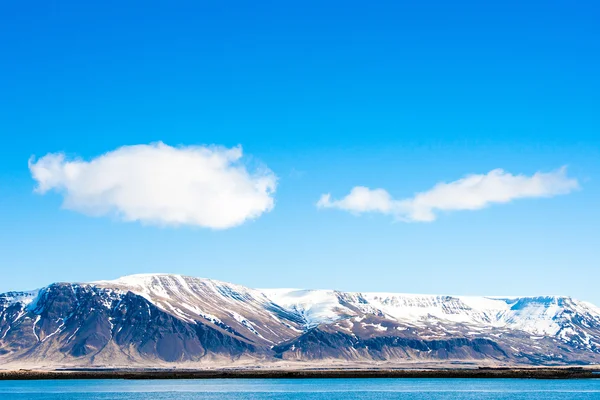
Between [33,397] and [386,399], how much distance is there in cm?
7800

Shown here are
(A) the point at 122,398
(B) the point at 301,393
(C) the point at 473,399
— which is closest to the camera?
(C) the point at 473,399

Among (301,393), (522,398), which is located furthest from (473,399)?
(301,393)

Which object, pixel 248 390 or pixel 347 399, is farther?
pixel 248 390

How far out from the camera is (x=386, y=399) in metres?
165

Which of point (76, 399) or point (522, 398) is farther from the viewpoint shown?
point (76, 399)

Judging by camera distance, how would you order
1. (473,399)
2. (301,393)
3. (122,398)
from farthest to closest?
(301,393) → (122,398) → (473,399)

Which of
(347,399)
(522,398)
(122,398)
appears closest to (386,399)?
(347,399)

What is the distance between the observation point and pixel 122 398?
172250 mm

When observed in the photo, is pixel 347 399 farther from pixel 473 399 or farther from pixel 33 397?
pixel 33 397

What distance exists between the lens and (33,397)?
7126 inches

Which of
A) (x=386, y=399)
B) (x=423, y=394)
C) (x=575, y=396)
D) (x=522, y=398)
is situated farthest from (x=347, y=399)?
(x=575, y=396)

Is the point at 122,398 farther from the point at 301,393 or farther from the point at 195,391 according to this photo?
the point at 301,393

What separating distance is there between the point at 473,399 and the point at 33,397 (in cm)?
9512

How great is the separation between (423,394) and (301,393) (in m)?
28.0
